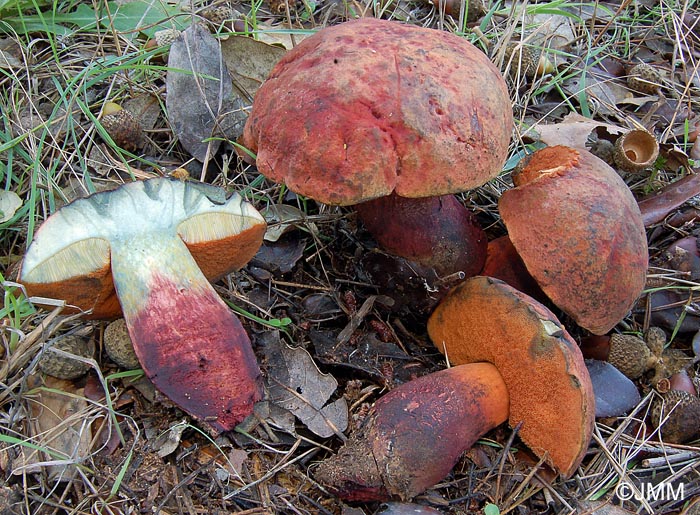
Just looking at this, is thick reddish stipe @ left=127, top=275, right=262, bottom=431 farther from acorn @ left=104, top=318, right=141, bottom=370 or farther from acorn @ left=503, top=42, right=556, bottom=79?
acorn @ left=503, top=42, right=556, bottom=79

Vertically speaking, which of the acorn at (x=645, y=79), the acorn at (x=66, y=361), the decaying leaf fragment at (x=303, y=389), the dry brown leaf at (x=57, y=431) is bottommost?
the decaying leaf fragment at (x=303, y=389)

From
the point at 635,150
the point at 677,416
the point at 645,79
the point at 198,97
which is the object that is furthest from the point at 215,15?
the point at 677,416

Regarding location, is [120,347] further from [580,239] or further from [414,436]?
[580,239]

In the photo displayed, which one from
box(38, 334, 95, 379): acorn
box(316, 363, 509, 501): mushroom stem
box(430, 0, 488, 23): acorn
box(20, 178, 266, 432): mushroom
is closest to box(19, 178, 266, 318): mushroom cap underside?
box(20, 178, 266, 432): mushroom

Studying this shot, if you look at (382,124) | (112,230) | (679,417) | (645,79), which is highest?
(382,124)

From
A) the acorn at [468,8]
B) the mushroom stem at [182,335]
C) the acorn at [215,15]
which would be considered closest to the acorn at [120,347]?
the mushroom stem at [182,335]

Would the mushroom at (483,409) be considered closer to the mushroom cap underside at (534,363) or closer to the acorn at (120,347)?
the mushroom cap underside at (534,363)

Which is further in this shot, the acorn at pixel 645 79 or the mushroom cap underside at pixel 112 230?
the acorn at pixel 645 79
